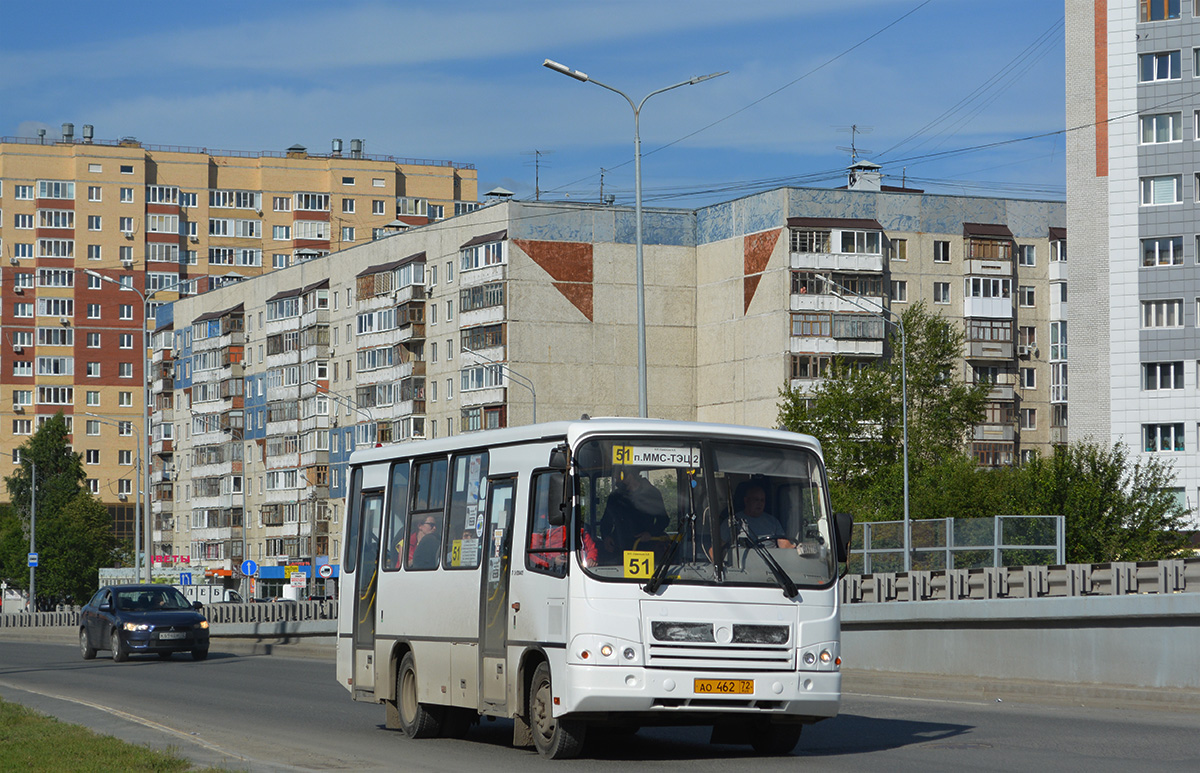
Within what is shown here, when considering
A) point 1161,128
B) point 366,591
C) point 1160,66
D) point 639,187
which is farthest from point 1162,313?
point 366,591

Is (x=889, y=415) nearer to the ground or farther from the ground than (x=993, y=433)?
farther from the ground

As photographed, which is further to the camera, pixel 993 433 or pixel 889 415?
pixel 993 433

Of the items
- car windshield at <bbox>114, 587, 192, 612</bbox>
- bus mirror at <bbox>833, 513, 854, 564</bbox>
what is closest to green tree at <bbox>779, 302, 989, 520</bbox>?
car windshield at <bbox>114, 587, 192, 612</bbox>

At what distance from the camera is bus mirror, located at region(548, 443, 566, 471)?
1341cm

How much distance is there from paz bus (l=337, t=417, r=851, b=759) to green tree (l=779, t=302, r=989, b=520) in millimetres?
58286

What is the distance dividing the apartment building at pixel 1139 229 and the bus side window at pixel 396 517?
62.5 meters

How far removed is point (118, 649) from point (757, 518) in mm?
21967

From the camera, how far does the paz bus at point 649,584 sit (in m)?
13.0

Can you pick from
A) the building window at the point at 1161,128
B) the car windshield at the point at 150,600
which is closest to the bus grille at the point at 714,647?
the car windshield at the point at 150,600

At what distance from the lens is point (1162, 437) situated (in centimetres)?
7500

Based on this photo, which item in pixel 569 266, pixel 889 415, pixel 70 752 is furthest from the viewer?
pixel 569 266

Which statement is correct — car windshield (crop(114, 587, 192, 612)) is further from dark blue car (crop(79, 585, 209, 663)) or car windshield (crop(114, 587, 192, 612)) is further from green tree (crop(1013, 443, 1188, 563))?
green tree (crop(1013, 443, 1188, 563))

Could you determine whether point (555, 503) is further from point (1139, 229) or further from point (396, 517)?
point (1139, 229)

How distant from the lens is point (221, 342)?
123 meters
